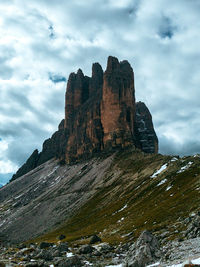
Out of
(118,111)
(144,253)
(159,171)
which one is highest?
(118,111)

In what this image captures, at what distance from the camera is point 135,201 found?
9125 centimetres

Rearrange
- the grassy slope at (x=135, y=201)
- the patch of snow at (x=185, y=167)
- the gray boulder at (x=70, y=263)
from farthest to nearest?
the patch of snow at (x=185, y=167) < the grassy slope at (x=135, y=201) < the gray boulder at (x=70, y=263)

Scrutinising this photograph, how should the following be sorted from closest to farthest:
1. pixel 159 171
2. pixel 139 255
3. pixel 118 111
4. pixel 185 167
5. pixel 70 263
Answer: pixel 139 255 → pixel 70 263 → pixel 185 167 → pixel 159 171 → pixel 118 111

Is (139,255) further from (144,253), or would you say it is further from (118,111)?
(118,111)

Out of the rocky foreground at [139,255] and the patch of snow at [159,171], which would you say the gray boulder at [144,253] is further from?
the patch of snow at [159,171]

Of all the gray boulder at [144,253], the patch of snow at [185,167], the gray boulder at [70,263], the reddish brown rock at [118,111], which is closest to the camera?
the gray boulder at [144,253]

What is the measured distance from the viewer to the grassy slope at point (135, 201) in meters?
53.7

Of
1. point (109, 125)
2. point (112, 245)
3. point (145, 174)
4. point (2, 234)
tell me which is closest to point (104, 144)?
point (109, 125)

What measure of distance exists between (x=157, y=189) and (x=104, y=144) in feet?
355

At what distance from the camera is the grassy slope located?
53.7 meters

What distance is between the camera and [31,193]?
18450cm

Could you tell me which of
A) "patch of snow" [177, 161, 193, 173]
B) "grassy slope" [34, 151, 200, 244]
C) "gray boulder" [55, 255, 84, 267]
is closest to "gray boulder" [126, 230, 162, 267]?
"gray boulder" [55, 255, 84, 267]

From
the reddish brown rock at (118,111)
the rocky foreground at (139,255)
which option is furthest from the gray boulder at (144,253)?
the reddish brown rock at (118,111)

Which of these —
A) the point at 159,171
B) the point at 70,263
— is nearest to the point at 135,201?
the point at 159,171
